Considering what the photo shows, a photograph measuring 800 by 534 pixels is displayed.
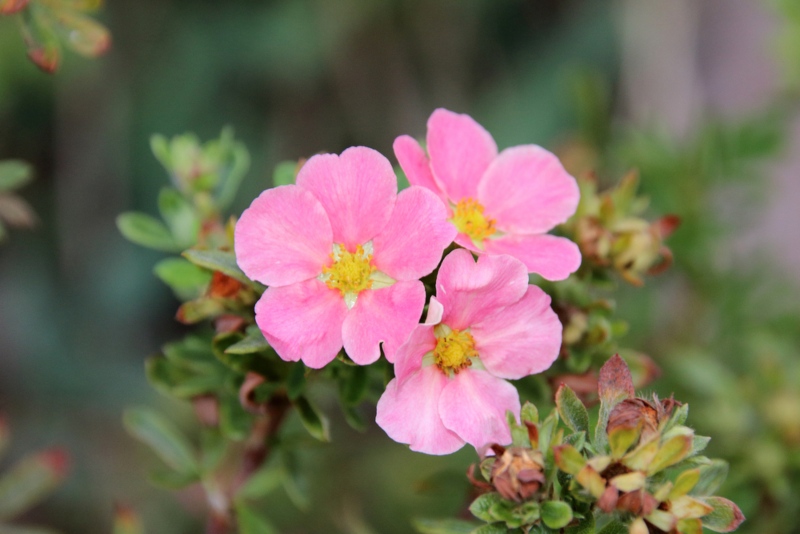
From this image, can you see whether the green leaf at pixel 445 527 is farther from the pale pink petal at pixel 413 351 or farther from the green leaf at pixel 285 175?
the green leaf at pixel 285 175

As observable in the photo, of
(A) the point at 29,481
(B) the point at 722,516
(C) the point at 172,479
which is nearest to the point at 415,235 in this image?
(B) the point at 722,516

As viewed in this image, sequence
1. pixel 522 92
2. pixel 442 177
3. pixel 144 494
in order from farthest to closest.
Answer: pixel 522 92 < pixel 144 494 < pixel 442 177

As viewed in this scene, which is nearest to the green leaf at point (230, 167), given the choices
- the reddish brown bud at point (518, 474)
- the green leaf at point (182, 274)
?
the green leaf at point (182, 274)

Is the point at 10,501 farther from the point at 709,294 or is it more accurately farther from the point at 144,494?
the point at 709,294

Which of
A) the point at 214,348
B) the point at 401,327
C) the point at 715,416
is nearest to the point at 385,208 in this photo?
the point at 401,327

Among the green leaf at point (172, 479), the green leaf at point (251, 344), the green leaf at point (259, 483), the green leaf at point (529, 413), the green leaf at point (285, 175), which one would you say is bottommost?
the green leaf at point (259, 483)

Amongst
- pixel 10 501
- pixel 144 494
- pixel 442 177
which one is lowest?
pixel 144 494
